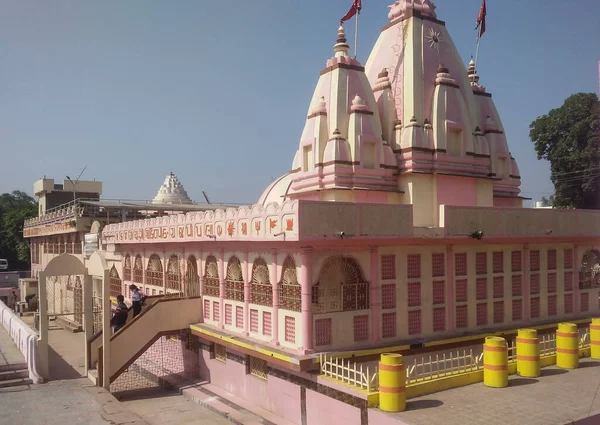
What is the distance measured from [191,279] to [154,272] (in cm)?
363

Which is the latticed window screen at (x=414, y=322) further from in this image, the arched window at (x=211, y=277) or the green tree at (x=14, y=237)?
the green tree at (x=14, y=237)

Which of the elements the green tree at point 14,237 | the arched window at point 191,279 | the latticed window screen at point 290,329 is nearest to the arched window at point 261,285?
the latticed window screen at point 290,329

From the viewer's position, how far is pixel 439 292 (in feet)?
52.5

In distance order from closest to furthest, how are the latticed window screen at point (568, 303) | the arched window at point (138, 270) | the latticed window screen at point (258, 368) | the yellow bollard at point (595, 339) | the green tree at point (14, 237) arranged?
1. the yellow bollard at point (595, 339)
2. the latticed window screen at point (258, 368)
3. the latticed window screen at point (568, 303)
4. the arched window at point (138, 270)
5. the green tree at point (14, 237)

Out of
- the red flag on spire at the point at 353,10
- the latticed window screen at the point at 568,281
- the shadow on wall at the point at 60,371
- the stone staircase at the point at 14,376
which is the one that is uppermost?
the red flag on spire at the point at 353,10

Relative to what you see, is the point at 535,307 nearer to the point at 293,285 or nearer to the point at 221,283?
the point at 293,285

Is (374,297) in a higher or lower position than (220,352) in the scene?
higher

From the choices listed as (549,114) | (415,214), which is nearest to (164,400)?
(415,214)

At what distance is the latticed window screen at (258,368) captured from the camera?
1521 cm

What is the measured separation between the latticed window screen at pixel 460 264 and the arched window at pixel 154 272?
11.8 metres

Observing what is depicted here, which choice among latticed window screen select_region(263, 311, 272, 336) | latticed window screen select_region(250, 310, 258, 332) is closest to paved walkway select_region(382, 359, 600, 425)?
latticed window screen select_region(263, 311, 272, 336)

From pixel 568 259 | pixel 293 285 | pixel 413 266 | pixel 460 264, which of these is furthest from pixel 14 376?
pixel 568 259

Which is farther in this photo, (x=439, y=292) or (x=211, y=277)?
(x=211, y=277)

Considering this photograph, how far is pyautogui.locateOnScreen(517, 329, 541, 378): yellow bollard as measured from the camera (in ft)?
42.9
